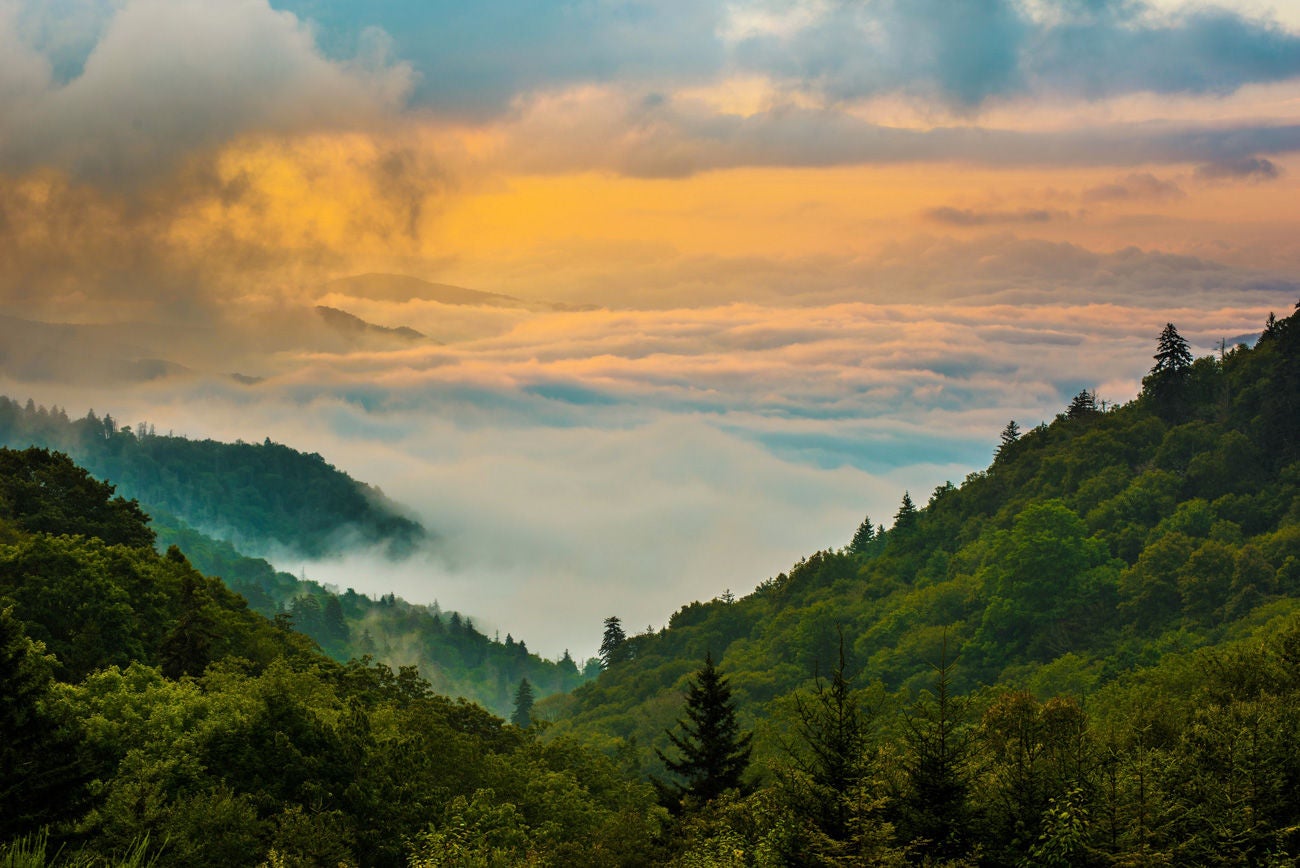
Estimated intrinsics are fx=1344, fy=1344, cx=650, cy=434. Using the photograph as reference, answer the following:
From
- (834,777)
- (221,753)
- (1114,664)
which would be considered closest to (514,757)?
(221,753)

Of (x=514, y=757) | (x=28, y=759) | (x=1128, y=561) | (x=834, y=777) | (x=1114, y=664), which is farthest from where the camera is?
(x=1128, y=561)

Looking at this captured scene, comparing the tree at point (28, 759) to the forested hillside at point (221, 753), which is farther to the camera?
the forested hillside at point (221, 753)

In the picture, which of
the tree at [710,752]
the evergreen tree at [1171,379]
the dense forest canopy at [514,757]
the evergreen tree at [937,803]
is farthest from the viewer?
the evergreen tree at [1171,379]

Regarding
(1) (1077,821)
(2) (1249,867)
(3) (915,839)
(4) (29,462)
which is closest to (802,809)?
(3) (915,839)

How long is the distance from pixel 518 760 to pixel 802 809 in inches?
1637

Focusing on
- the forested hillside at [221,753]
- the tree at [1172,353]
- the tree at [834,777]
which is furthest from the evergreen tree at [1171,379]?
the tree at [834,777]

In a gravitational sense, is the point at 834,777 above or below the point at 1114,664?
below

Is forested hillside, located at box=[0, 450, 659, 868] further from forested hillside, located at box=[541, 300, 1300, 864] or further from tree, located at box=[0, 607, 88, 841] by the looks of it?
forested hillside, located at box=[541, 300, 1300, 864]

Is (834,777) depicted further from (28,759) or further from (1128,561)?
(1128,561)

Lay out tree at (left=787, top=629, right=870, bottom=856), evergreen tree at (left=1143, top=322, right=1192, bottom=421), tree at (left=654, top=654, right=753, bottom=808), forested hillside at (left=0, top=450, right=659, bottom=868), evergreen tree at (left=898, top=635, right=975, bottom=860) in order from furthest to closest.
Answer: evergreen tree at (left=1143, top=322, right=1192, bottom=421)
tree at (left=654, top=654, right=753, bottom=808)
forested hillside at (left=0, top=450, right=659, bottom=868)
tree at (left=787, top=629, right=870, bottom=856)
evergreen tree at (left=898, top=635, right=975, bottom=860)

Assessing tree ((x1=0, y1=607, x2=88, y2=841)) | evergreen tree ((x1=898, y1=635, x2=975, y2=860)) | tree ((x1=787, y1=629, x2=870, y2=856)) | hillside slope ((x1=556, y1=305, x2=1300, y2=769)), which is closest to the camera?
evergreen tree ((x1=898, y1=635, x2=975, y2=860))

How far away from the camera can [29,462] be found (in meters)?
106

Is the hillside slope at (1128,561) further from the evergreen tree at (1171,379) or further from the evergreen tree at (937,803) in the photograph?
the evergreen tree at (937,803)

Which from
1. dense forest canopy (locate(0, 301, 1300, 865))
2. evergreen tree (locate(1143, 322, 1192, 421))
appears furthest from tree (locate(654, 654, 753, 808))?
evergreen tree (locate(1143, 322, 1192, 421))
